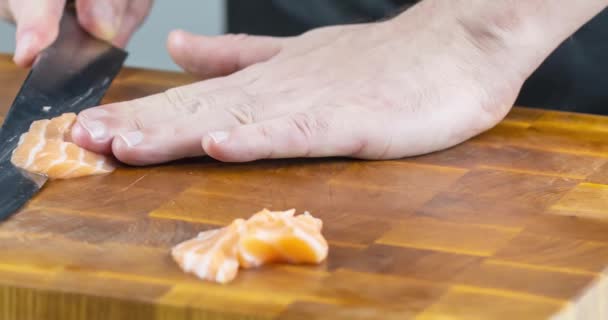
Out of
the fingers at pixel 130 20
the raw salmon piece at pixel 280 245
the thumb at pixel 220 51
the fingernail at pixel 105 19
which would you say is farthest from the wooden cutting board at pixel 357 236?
the fingers at pixel 130 20

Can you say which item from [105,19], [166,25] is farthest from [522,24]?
[166,25]

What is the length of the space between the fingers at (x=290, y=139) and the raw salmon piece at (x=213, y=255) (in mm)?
235

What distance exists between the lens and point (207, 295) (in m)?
1.00

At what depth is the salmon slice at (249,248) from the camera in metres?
1.03

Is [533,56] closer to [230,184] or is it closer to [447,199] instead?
[447,199]

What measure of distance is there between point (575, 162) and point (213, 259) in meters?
0.56

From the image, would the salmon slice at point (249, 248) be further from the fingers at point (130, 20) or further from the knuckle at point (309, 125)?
the fingers at point (130, 20)

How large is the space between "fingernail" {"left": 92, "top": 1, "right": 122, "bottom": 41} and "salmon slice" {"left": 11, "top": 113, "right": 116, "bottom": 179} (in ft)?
1.35

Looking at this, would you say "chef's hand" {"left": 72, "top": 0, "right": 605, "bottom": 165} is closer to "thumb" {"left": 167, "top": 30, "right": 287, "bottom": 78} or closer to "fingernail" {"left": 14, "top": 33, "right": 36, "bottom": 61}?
"thumb" {"left": 167, "top": 30, "right": 287, "bottom": 78}

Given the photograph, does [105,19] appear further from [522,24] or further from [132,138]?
[522,24]

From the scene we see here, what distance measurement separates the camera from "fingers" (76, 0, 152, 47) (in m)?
1.77

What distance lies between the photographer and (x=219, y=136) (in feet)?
4.40

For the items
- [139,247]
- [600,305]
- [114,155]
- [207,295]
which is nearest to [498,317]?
[600,305]

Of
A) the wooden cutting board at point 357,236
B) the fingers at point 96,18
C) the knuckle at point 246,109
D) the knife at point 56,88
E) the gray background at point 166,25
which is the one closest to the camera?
the wooden cutting board at point 357,236
